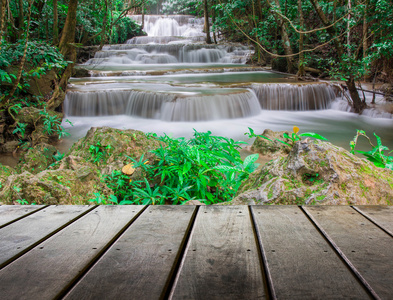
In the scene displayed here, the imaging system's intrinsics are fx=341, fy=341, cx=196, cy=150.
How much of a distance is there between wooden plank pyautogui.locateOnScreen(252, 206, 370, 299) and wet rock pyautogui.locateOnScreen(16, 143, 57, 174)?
3660mm

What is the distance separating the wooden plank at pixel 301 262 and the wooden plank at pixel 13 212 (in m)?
1.12

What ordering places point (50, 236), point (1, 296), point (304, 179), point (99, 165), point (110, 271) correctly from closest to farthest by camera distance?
point (1, 296) → point (110, 271) → point (50, 236) → point (304, 179) → point (99, 165)

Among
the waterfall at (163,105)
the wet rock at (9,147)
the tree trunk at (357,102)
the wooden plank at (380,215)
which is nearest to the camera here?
the wooden plank at (380,215)

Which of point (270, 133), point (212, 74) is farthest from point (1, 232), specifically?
point (212, 74)

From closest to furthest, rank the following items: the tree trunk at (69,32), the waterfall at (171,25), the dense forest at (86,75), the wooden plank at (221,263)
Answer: the wooden plank at (221,263) < the dense forest at (86,75) < the tree trunk at (69,32) < the waterfall at (171,25)

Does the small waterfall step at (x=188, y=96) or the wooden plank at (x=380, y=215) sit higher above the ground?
the small waterfall step at (x=188, y=96)

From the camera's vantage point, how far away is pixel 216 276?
3.42 ft

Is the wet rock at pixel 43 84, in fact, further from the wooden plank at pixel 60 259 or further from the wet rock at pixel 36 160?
the wooden plank at pixel 60 259

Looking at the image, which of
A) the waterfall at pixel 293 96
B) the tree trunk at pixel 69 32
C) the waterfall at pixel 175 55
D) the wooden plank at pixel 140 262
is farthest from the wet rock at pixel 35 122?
the waterfall at pixel 175 55

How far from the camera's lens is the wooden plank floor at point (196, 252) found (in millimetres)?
975

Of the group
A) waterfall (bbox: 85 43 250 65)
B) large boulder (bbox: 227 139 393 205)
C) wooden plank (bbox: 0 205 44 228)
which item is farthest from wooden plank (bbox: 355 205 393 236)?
waterfall (bbox: 85 43 250 65)

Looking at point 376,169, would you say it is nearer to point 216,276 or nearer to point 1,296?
point 216,276

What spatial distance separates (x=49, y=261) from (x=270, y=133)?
4925 millimetres

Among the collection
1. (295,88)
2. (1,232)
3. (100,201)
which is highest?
(295,88)
